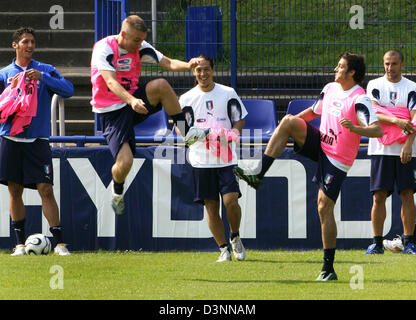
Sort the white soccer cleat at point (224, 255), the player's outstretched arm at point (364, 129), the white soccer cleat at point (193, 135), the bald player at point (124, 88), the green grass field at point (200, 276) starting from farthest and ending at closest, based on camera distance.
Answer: the white soccer cleat at point (224, 255) → the white soccer cleat at point (193, 135) → the bald player at point (124, 88) → the player's outstretched arm at point (364, 129) → the green grass field at point (200, 276)

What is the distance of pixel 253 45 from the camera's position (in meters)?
13.0

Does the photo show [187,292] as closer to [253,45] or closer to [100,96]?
[100,96]

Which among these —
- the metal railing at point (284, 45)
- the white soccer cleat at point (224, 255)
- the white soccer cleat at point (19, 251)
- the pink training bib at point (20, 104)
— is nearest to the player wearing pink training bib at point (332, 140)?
the white soccer cleat at point (224, 255)

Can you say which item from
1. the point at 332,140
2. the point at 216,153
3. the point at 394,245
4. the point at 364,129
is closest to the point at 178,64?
the point at 216,153

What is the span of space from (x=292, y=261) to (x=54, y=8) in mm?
7491

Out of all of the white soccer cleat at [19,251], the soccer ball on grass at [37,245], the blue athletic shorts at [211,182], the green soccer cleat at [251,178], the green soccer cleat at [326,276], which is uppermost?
the green soccer cleat at [251,178]

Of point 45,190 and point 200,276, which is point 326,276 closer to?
point 200,276

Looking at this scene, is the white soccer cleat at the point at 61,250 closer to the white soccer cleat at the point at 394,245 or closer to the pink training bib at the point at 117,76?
the pink training bib at the point at 117,76

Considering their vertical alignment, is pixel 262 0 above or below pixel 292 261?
above

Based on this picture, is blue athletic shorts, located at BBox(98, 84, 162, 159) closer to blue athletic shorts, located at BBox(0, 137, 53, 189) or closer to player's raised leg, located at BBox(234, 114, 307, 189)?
player's raised leg, located at BBox(234, 114, 307, 189)

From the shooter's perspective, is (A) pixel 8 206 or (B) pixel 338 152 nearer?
(B) pixel 338 152

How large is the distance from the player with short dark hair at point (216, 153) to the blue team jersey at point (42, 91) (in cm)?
147

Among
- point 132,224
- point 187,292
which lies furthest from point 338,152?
point 132,224

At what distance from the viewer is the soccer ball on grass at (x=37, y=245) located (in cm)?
1046
